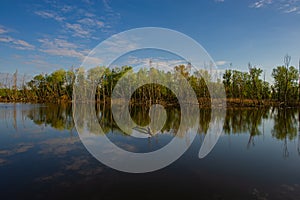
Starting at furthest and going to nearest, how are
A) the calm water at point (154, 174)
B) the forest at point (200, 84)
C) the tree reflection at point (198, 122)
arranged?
the forest at point (200, 84) < the tree reflection at point (198, 122) < the calm water at point (154, 174)

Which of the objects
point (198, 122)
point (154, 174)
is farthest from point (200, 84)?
point (154, 174)

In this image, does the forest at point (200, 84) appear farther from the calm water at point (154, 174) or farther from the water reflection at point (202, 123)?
the calm water at point (154, 174)

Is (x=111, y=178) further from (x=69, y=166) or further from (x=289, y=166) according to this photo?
(x=289, y=166)

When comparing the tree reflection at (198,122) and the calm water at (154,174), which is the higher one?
the tree reflection at (198,122)

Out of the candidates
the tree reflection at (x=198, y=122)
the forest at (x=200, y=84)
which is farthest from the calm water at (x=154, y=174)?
the forest at (x=200, y=84)

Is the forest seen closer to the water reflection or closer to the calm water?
the water reflection

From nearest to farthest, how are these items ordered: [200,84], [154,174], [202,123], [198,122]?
[154,174] < [202,123] < [198,122] < [200,84]

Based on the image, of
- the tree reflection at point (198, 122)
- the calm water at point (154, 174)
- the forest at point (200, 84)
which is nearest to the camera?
the calm water at point (154, 174)

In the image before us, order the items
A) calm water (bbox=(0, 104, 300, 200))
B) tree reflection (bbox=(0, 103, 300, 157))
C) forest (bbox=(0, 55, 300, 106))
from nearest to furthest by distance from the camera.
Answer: calm water (bbox=(0, 104, 300, 200)), tree reflection (bbox=(0, 103, 300, 157)), forest (bbox=(0, 55, 300, 106))

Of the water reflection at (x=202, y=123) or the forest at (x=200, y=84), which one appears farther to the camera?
the forest at (x=200, y=84)

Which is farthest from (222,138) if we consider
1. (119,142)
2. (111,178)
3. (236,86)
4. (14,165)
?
(236,86)

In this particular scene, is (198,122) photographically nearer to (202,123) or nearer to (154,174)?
(202,123)

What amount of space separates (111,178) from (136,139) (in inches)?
177

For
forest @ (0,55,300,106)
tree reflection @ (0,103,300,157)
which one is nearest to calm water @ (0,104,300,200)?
tree reflection @ (0,103,300,157)
